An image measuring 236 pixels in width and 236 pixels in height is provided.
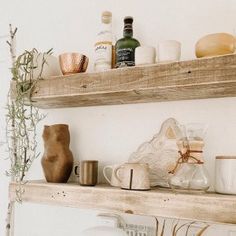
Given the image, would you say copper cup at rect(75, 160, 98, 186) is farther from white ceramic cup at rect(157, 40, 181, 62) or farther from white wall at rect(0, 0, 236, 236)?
white ceramic cup at rect(157, 40, 181, 62)

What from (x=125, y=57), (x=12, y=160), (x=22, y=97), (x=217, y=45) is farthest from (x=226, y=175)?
(x=12, y=160)

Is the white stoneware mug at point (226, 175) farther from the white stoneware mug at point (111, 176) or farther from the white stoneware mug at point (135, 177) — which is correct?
the white stoneware mug at point (111, 176)

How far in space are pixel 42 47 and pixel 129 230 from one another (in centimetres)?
88

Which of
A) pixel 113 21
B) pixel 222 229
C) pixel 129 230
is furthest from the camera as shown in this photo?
pixel 113 21

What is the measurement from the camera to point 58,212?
4.57 ft

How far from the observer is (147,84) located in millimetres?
1025

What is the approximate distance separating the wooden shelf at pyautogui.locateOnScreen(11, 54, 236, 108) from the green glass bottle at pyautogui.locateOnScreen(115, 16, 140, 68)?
63 mm

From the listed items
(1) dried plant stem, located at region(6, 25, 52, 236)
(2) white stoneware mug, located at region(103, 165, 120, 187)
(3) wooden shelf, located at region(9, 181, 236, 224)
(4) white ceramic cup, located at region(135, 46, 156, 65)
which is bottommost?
(3) wooden shelf, located at region(9, 181, 236, 224)

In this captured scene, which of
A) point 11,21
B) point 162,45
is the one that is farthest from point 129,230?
point 11,21

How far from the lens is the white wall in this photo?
44.2 inches

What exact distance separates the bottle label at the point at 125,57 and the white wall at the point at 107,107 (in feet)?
0.51

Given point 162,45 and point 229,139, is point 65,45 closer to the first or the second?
point 162,45

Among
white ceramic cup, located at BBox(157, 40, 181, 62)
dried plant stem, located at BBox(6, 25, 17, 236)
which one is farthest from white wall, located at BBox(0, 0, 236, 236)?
white ceramic cup, located at BBox(157, 40, 181, 62)

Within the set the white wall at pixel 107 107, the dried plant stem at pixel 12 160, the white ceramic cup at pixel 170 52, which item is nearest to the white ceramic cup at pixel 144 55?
the white ceramic cup at pixel 170 52
